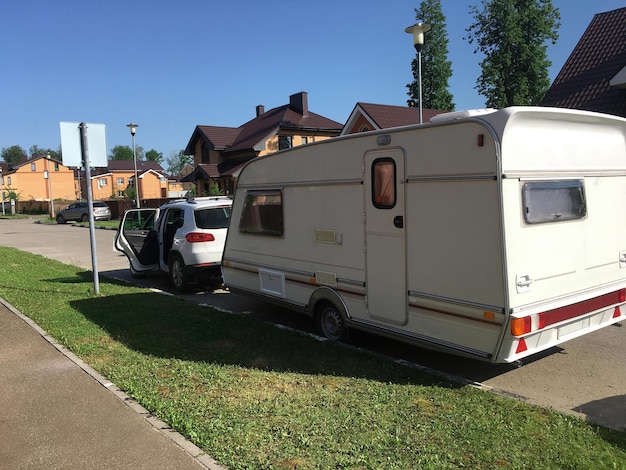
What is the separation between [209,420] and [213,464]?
60 cm

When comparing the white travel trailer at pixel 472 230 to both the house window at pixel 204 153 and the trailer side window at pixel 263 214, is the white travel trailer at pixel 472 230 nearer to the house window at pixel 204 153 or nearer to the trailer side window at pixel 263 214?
the trailer side window at pixel 263 214

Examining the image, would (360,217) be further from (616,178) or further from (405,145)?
(616,178)

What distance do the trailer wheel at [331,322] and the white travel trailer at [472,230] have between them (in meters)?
0.02

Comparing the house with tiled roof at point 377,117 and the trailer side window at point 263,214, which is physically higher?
the house with tiled roof at point 377,117

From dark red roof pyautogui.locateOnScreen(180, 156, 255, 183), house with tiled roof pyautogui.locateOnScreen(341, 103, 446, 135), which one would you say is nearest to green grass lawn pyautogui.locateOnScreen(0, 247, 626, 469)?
house with tiled roof pyautogui.locateOnScreen(341, 103, 446, 135)

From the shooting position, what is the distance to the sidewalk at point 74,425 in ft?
11.2

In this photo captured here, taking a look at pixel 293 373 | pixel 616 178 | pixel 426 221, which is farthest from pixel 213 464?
pixel 616 178

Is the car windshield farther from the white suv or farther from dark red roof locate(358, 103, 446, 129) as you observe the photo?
dark red roof locate(358, 103, 446, 129)

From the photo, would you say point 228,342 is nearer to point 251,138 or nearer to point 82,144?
point 82,144

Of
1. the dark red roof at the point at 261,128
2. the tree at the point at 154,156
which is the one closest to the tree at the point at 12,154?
the tree at the point at 154,156

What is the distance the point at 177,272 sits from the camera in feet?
32.5

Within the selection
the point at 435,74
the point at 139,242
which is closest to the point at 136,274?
the point at 139,242

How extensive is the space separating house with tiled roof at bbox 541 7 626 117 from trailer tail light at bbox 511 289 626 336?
440 inches

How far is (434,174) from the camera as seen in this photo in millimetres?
4746
